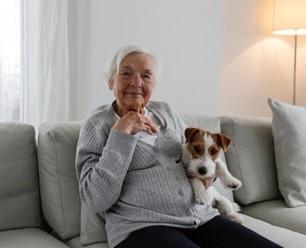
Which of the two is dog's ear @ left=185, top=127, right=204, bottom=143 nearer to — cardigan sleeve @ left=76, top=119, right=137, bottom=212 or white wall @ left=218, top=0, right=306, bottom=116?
cardigan sleeve @ left=76, top=119, right=137, bottom=212

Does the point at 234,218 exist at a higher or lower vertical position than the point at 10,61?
lower

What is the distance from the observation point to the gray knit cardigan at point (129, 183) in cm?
145

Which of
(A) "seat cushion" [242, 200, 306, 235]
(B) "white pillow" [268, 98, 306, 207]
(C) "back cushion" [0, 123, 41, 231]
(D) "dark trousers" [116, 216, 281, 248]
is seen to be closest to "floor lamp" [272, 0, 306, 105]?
(B) "white pillow" [268, 98, 306, 207]

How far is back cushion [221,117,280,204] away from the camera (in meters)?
2.16

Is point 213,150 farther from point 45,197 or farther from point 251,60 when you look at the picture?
point 251,60

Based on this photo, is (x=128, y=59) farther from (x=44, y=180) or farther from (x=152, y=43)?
(x=152, y=43)

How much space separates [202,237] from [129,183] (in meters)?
0.31

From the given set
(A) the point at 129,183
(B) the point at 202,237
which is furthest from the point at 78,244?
(B) the point at 202,237

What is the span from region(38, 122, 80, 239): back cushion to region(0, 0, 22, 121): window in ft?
1.90

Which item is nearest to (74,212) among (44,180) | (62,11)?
(44,180)

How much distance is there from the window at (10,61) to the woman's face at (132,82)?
0.79 meters

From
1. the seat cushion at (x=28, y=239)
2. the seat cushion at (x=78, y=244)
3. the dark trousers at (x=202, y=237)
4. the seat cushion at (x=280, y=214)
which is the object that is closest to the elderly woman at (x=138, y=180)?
the dark trousers at (x=202, y=237)

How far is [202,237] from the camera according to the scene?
1.52 m

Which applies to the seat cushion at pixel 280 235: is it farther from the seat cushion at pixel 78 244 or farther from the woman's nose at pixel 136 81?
the woman's nose at pixel 136 81
